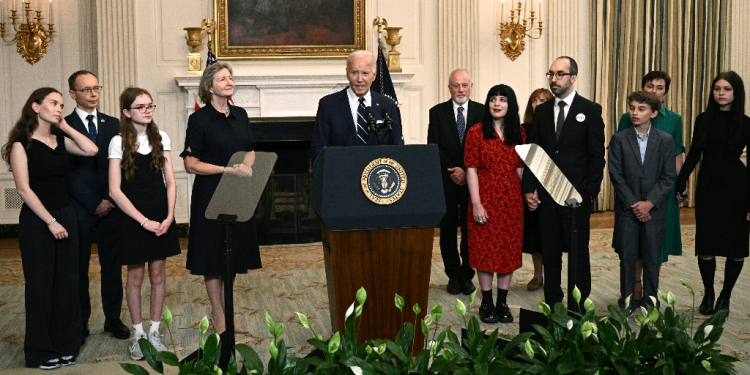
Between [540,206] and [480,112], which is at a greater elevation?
[480,112]

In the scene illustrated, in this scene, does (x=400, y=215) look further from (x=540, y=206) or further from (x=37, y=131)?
(x=37, y=131)

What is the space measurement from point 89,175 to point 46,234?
0.64 meters

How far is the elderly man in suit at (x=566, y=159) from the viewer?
4.20 meters

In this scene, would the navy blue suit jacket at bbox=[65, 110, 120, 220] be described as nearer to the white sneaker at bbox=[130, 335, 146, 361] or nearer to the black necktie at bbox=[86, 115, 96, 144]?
the black necktie at bbox=[86, 115, 96, 144]

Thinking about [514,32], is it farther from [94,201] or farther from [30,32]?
[94,201]

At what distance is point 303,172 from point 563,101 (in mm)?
4590

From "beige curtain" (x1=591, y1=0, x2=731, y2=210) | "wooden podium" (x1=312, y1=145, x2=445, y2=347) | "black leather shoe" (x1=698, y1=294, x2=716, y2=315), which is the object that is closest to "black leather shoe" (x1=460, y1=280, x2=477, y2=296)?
"black leather shoe" (x1=698, y1=294, x2=716, y2=315)

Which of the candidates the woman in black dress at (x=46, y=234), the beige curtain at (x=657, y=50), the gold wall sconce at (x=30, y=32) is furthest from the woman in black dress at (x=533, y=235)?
the gold wall sconce at (x=30, y=32)

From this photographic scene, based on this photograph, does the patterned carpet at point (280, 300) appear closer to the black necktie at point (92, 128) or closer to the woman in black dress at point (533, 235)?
the woman in black dress at point (533, 235)

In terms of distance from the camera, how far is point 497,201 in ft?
14.1

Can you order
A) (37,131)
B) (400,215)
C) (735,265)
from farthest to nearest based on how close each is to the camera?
1. (735,265)
2. (37,131)
3. (400,215)

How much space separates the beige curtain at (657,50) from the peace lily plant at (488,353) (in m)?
6.85

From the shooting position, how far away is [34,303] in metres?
3.58

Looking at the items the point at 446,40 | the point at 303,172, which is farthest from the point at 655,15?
the point at 303,172
